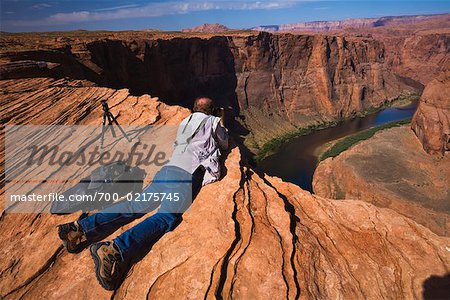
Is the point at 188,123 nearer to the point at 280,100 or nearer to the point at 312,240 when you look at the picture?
the point at 312,240

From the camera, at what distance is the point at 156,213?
4.30 metres

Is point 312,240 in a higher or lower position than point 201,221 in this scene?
lower

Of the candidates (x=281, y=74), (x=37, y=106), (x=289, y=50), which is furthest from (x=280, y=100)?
(x=37, y=106)

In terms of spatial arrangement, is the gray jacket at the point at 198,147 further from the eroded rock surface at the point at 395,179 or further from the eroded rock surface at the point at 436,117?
the eroded rock surface at the point at 436,117

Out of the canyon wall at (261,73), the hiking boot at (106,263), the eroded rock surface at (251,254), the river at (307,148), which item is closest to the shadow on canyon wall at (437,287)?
the eroded rock surface at (251,254)

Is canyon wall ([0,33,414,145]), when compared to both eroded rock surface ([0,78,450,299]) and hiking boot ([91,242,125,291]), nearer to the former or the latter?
eroded rock surface ([0,78,450,299])

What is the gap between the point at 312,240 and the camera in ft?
15.4

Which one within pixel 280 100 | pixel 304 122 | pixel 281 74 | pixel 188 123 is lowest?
pixel 304 122

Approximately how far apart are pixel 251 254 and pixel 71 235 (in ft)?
8.30

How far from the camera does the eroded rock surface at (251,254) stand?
3582mm

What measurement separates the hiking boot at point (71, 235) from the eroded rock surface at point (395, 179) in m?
23.7

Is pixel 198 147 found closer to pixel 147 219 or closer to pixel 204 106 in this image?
pixel 204 106

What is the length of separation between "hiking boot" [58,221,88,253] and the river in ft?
100

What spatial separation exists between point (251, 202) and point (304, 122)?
176 feet
